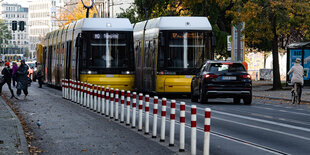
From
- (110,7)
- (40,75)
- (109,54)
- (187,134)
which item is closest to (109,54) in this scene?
(109,54)

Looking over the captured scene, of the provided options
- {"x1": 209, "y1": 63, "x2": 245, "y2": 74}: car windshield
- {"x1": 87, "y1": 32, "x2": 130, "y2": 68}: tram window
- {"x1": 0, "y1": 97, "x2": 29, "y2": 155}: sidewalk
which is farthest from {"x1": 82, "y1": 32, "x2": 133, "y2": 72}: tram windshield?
{"x1": 0, "y1": 97, "x2": 29, "y2": 155}: sidewalk

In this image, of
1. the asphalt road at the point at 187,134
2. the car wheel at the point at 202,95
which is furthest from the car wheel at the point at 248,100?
the asphalt road at the point at 187,134

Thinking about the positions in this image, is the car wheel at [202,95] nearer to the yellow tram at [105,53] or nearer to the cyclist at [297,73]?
the cyclist at [297,73]

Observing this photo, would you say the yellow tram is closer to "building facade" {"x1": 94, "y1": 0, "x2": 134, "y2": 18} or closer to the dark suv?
the dark suv

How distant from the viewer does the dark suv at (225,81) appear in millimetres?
24984

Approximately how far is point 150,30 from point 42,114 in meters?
11.9

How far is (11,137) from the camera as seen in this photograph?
13.4 meters

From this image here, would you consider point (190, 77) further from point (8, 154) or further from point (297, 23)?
point (8, 154)

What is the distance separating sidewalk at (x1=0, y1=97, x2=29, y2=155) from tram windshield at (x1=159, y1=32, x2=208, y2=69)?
11.7m

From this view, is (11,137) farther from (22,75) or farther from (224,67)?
(22,75)

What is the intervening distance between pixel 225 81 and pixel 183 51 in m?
4.82

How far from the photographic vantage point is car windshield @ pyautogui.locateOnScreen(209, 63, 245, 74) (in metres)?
25.1

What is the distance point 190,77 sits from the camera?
29359 mm

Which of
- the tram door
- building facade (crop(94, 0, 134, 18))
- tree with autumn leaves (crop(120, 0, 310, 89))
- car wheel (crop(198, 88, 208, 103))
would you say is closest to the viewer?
car wheel (crop(198, 88, 208, 103))
